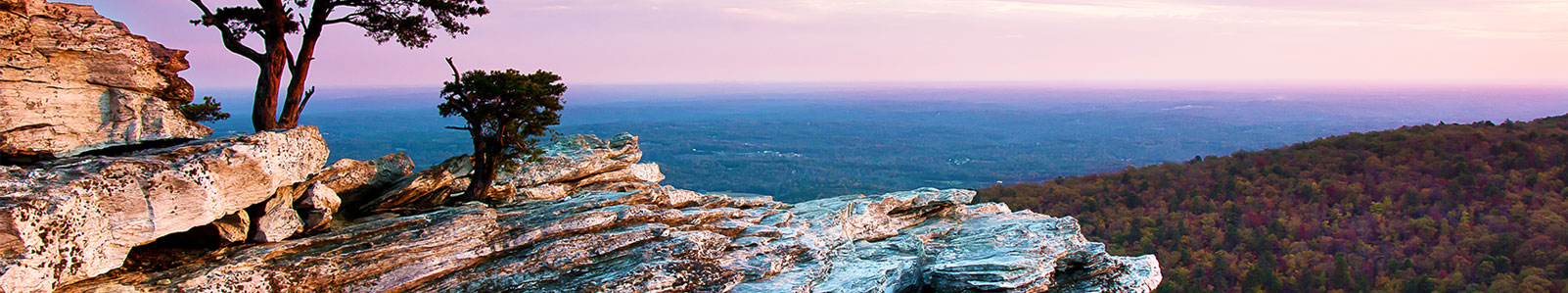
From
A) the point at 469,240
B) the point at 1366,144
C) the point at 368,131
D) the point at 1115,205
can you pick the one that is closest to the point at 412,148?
the point at 368,131

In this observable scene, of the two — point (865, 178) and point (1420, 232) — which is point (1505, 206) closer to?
point (1420, 232)

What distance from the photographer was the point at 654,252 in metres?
15.5

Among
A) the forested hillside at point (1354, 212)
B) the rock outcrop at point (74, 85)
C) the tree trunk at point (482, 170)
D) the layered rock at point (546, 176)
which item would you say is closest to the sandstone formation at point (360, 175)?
the layered rock at point (546, 176)

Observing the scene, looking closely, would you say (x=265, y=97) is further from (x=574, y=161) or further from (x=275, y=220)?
(x=574, y=161)

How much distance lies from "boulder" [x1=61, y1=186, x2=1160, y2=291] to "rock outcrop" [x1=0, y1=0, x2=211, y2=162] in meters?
2.54

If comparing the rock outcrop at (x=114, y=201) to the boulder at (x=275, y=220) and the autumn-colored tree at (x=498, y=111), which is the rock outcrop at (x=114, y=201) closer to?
the boulder at (x=275, y=220)

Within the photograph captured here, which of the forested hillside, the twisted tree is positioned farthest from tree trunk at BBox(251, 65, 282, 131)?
the forested hillside

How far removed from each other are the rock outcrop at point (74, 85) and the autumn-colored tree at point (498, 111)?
553 centimetres

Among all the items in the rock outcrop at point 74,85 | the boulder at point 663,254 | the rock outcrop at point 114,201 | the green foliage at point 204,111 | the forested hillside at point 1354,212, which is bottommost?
the forested hillside at point 1354,212

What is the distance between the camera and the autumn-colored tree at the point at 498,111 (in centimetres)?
1745

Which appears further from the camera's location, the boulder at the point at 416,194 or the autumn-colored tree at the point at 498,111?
the autumn-colored tree at the point at 498,111

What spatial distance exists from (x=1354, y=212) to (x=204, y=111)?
58.5 metres

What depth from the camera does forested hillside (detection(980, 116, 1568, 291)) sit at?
115 ft

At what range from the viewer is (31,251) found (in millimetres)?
9156
